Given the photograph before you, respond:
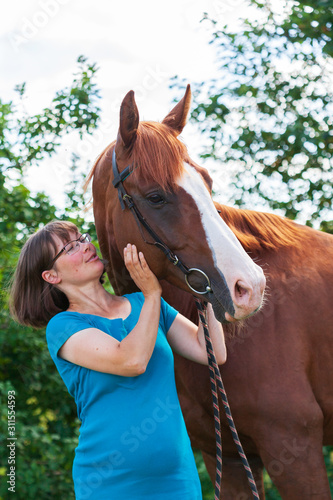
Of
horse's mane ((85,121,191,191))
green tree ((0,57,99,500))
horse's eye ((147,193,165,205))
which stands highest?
horse's mane ((85,121,191,191))

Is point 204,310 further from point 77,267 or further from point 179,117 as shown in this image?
point 179,117

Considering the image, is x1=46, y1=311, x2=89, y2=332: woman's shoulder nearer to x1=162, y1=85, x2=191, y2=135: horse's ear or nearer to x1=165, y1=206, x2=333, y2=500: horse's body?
x1=165, y1=206, x2=333, y2=500: horse's body

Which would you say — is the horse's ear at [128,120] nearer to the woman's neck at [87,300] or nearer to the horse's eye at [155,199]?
the horse's eye at [155,199]

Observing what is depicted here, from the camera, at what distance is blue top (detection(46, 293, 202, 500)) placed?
5.44ft

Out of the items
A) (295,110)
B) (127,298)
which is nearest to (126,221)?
(127,298)

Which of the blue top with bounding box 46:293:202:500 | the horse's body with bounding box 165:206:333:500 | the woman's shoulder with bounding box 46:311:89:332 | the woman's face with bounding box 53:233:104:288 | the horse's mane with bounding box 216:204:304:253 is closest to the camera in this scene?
the blue top with bounding box 46:293:202:500

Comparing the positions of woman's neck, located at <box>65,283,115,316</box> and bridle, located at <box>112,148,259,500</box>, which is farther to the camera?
woman's neck, located at <box>65,283,115,316</box>

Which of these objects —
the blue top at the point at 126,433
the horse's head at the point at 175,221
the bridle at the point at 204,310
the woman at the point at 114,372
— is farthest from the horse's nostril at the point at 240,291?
the blue top at the point at 126,433

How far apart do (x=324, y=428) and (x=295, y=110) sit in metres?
3.30

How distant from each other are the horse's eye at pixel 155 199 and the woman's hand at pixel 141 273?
7.4 inches

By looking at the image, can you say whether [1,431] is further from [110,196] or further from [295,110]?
[295,110]

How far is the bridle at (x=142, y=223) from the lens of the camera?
1.83 metres

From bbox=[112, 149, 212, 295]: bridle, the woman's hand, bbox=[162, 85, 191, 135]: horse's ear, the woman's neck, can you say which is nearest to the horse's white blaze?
bbox=[112, 149, 212, 295]: bridle

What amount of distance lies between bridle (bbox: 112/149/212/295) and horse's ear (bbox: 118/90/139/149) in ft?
0.35
